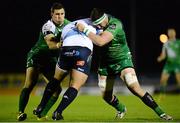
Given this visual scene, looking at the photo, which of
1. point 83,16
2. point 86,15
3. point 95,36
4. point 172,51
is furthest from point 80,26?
point 86,15

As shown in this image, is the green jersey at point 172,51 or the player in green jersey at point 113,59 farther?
the green jersey at point 172,51

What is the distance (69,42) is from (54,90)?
1.01m

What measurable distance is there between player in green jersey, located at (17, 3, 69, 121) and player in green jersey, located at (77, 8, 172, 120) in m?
0.82

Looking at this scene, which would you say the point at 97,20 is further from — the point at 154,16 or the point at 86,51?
the point at 154,16

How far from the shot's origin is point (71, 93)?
1148 cm

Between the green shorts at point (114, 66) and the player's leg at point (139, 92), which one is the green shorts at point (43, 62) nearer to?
the green shorts at point (114, 66)

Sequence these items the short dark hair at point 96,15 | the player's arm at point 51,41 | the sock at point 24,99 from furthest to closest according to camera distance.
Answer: the sock at point 24,99
the player's arm at point 51,41
the short dark hair at point 96,15

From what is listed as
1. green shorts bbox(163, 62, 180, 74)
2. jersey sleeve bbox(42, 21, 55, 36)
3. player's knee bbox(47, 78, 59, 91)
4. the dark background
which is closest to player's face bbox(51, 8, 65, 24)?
jersey sleeve bbox(42, 21, 55, 36)

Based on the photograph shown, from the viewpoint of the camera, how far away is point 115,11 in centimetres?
4972

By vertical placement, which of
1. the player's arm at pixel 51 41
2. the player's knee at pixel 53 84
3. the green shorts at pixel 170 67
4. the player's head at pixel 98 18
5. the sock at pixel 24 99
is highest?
the player's head at pixel 98 18

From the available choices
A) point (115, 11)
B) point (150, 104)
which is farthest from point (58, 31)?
point (115, 11)

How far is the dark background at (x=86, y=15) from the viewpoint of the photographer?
4791 cm

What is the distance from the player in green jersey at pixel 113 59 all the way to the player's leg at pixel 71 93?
0.66 meters

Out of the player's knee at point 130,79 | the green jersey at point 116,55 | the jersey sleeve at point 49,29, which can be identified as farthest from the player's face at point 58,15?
the player's knee at point 130,79
